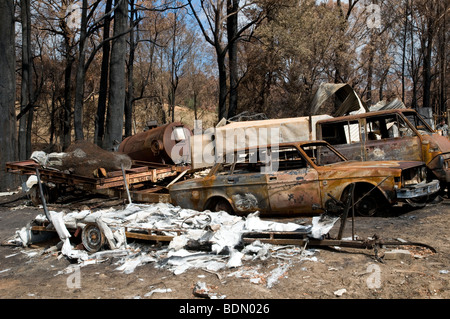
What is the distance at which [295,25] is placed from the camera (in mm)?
20781

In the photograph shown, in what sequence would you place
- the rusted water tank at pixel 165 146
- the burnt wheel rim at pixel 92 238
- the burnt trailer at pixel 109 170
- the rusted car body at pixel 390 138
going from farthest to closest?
the rusted water tank at pixel 165 146 < the burnt trailer at pixel 109 170 < the rusted car body at pixel 390 138 < the burnt wheel rim at pixel 92 238

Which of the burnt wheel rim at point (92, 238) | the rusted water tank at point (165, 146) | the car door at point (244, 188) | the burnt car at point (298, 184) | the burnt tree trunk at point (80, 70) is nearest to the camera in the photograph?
the burnt wheel rim at point (92, 238)

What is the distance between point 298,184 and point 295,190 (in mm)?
122

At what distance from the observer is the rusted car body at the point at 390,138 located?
7.72 m

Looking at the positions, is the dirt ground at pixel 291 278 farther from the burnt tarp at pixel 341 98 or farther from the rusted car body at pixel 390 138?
the burnt tarp at pixel 341 98

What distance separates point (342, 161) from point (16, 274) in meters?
5.95

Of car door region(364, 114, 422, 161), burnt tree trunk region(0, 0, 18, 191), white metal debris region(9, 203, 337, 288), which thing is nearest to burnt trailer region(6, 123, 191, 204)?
white metal debris region(9, 203, 337, 288)

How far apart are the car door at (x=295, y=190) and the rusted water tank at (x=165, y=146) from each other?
594 centimetres

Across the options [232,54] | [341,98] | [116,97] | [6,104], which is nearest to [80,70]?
[116,97]

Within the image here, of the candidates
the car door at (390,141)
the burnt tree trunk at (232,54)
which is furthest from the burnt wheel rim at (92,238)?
the burnt tree trunk at (232,54)

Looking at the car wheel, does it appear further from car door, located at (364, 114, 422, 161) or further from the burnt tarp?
the burnt tarp

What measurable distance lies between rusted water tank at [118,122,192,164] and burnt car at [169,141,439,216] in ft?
14.7

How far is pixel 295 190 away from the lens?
670cm
